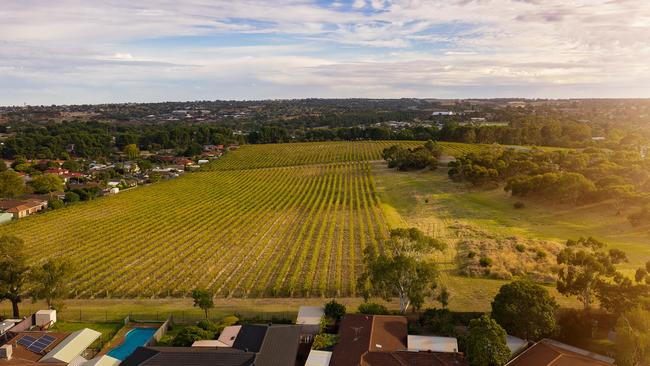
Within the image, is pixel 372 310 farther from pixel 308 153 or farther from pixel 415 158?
pixel 308 153

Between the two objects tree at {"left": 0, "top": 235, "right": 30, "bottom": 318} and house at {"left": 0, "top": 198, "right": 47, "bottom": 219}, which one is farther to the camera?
house at {"left": 0, "top": 198, "right": 47, "bottom": 219}

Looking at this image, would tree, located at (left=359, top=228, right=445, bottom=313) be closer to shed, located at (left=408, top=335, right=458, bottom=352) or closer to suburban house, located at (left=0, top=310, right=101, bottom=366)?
shed, located at (left=408, top=335, right=458, bottom=352)

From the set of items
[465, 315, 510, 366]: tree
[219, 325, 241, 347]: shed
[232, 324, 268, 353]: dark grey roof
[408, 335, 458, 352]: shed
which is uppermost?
[465, 315, 510, 366]: tree

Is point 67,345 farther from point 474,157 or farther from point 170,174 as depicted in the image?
point 170,174

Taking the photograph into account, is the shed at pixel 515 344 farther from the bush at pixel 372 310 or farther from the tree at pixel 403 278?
the bush at pixel 372 310

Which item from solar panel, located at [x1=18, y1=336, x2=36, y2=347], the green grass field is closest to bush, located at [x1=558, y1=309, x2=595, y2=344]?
the green grass field

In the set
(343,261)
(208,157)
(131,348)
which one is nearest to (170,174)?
(208,157)
